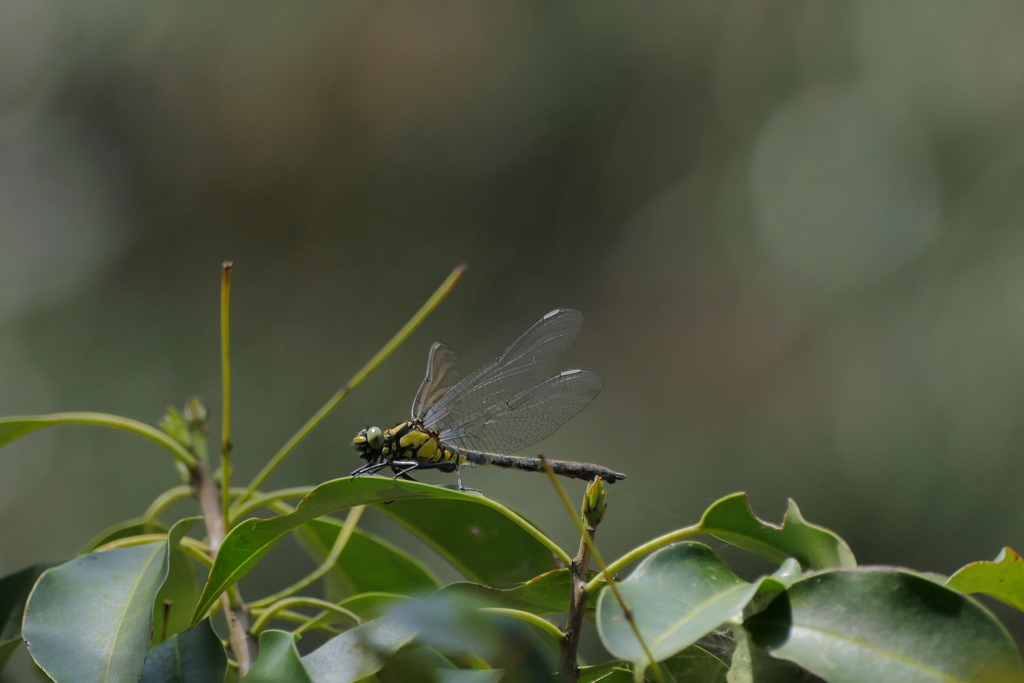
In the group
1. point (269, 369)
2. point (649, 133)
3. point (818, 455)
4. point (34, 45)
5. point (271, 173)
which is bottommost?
point (818, 455)

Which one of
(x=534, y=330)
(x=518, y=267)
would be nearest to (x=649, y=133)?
(x=518, y=267)

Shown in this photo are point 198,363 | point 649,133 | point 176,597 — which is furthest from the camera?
point 649,133

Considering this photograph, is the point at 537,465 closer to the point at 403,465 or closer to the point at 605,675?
the point at 403,465

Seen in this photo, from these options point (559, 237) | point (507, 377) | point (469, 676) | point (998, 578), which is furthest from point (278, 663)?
point (559, 237)

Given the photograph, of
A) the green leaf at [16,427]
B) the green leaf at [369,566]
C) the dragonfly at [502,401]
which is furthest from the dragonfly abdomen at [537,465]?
the green leaf at [16,427]

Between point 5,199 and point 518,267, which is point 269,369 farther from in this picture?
point 5,199

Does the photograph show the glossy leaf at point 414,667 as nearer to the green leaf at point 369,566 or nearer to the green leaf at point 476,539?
the green leaf at point 476,539

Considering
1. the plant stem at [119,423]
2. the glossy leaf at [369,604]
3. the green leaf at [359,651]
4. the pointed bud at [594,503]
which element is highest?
the plant stem at [119,423]
